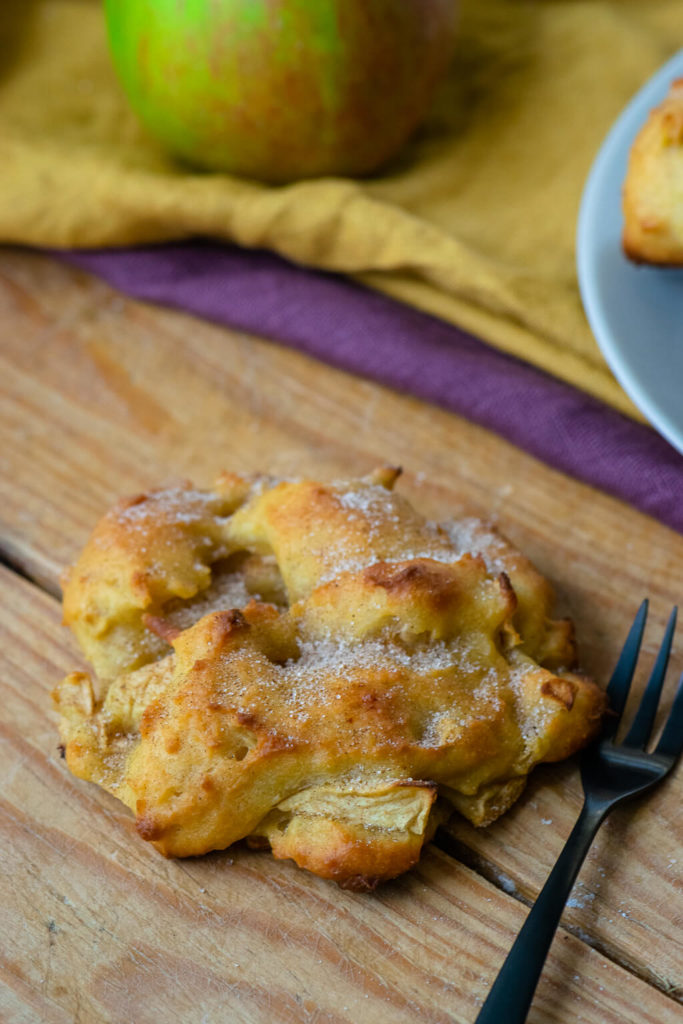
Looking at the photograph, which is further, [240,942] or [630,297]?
[630,297]

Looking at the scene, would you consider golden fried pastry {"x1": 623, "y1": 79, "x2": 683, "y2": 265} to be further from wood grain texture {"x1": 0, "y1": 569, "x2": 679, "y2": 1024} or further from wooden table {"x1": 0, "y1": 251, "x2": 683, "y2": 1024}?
wood grain texture {"x1": 0, "y1": 569, "x2": 679, "y2": 1024}

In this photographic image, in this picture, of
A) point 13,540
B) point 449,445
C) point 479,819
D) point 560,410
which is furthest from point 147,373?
point 479,819

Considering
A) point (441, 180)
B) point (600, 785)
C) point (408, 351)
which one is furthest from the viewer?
point (441, 180)

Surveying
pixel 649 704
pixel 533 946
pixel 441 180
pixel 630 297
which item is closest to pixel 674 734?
pixel 649 704

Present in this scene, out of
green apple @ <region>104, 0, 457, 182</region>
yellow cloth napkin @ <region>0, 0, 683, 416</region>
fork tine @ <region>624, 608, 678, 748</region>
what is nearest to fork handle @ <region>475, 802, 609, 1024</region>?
fork tine @ <region>624, 608, 678, 748</region>

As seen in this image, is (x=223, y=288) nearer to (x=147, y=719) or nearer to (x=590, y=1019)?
(x=147, y=719)

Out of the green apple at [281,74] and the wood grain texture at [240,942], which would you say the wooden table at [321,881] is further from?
the green apple at [281,74]

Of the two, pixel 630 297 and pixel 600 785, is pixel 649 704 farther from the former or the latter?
pixel 630 297
